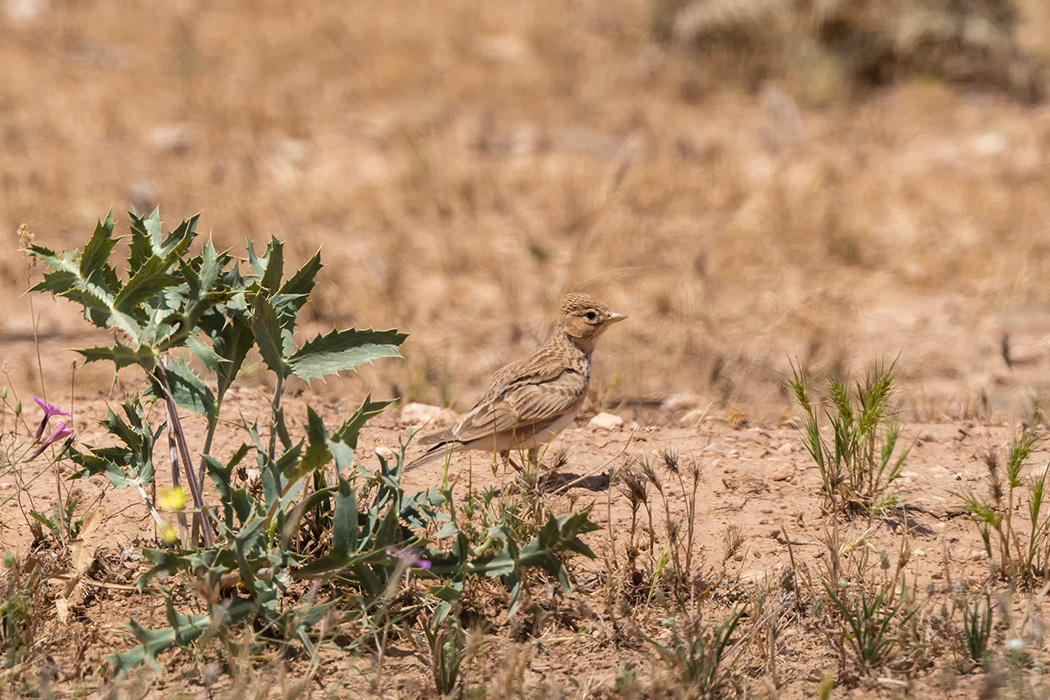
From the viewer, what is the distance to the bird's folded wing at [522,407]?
4730 mm

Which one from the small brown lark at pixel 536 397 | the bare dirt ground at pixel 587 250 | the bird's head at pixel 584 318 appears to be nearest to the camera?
the bare dirt ground at pixel 587 250

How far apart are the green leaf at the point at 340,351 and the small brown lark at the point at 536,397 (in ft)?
2.55

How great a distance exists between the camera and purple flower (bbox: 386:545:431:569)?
3346 mm

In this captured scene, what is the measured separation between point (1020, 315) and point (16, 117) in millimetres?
8068

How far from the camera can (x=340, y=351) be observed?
3.67 metres

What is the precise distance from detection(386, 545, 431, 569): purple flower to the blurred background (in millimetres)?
2236

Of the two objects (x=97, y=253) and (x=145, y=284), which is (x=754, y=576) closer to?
(x=145, y=284)

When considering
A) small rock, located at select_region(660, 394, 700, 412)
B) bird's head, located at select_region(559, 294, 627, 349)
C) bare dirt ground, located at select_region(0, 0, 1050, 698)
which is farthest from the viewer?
small rock, located at select_region(660, 394, 700, 412)

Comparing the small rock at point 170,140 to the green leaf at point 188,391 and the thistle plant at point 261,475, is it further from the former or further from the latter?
the green leaf at point 188,391

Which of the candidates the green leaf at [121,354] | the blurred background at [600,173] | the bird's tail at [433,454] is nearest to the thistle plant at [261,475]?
the green leaf at [121,354]

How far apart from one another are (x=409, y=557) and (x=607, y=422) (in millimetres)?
2231

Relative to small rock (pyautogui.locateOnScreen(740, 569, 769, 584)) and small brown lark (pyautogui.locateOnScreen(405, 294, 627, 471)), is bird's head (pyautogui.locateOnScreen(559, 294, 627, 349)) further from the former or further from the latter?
small rock (pyautogui.locateOnScreen(740, 569, 769, 584))

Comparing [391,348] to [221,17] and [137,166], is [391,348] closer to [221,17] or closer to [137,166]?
[137,166]

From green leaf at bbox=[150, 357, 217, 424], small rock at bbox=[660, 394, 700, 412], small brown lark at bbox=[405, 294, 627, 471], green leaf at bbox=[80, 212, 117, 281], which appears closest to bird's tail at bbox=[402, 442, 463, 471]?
small brown lark at bbox=[405, 294, 627, 471]
